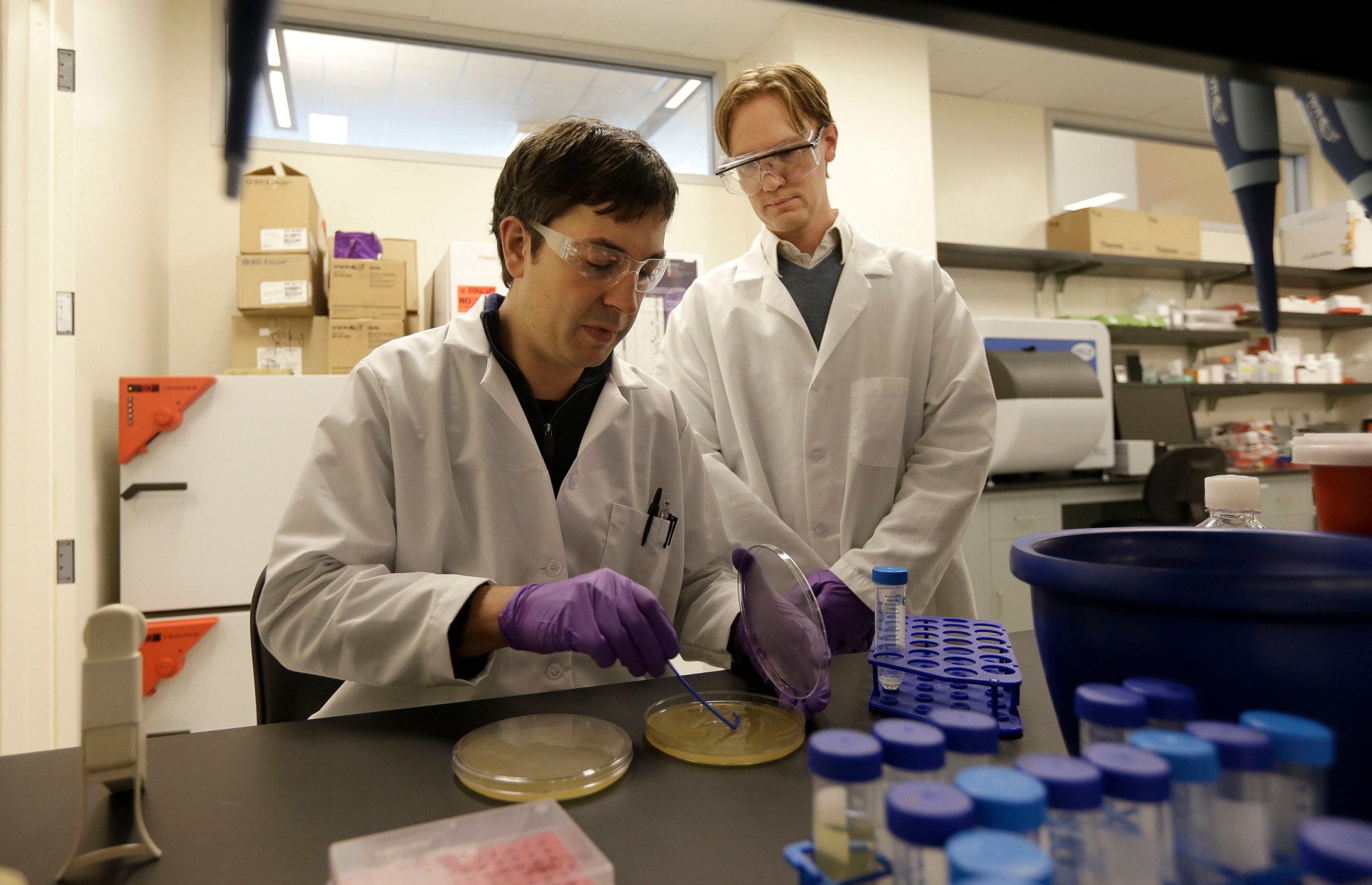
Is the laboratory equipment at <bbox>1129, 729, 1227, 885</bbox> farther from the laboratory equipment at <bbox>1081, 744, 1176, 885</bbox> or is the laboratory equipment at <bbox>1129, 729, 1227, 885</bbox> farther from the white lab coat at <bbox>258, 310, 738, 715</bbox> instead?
the white lab coat at <bbox>258, 310, 738, 715</bbox>

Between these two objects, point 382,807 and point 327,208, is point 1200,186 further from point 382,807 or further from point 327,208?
point 382,807

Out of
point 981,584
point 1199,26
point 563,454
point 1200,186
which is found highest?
point 1200,186

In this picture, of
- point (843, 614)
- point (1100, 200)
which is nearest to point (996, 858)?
point (843, 614)

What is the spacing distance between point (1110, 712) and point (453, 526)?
0.90 metres

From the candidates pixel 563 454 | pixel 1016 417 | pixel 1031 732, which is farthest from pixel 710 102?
pixel 1031 732

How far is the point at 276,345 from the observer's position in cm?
286

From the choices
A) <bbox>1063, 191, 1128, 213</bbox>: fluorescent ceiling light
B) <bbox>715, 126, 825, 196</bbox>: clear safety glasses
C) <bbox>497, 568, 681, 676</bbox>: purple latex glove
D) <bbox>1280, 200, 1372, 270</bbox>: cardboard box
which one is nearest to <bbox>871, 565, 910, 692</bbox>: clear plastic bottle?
<bbox>497, 568, 681, 676</bbox>: purple latex glove

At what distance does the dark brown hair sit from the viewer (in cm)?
112

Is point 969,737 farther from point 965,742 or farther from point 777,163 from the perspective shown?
point 777,163

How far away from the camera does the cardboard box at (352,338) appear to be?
270cm

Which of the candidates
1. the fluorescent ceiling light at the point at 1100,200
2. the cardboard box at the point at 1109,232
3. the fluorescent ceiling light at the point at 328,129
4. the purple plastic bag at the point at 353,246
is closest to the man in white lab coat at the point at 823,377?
the purple plastic bag at the point at 353,246

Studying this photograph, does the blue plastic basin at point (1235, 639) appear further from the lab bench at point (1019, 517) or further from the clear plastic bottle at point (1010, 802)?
the lab bench at point (1019, 517)

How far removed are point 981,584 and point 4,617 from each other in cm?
312

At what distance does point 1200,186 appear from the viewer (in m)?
4.88
